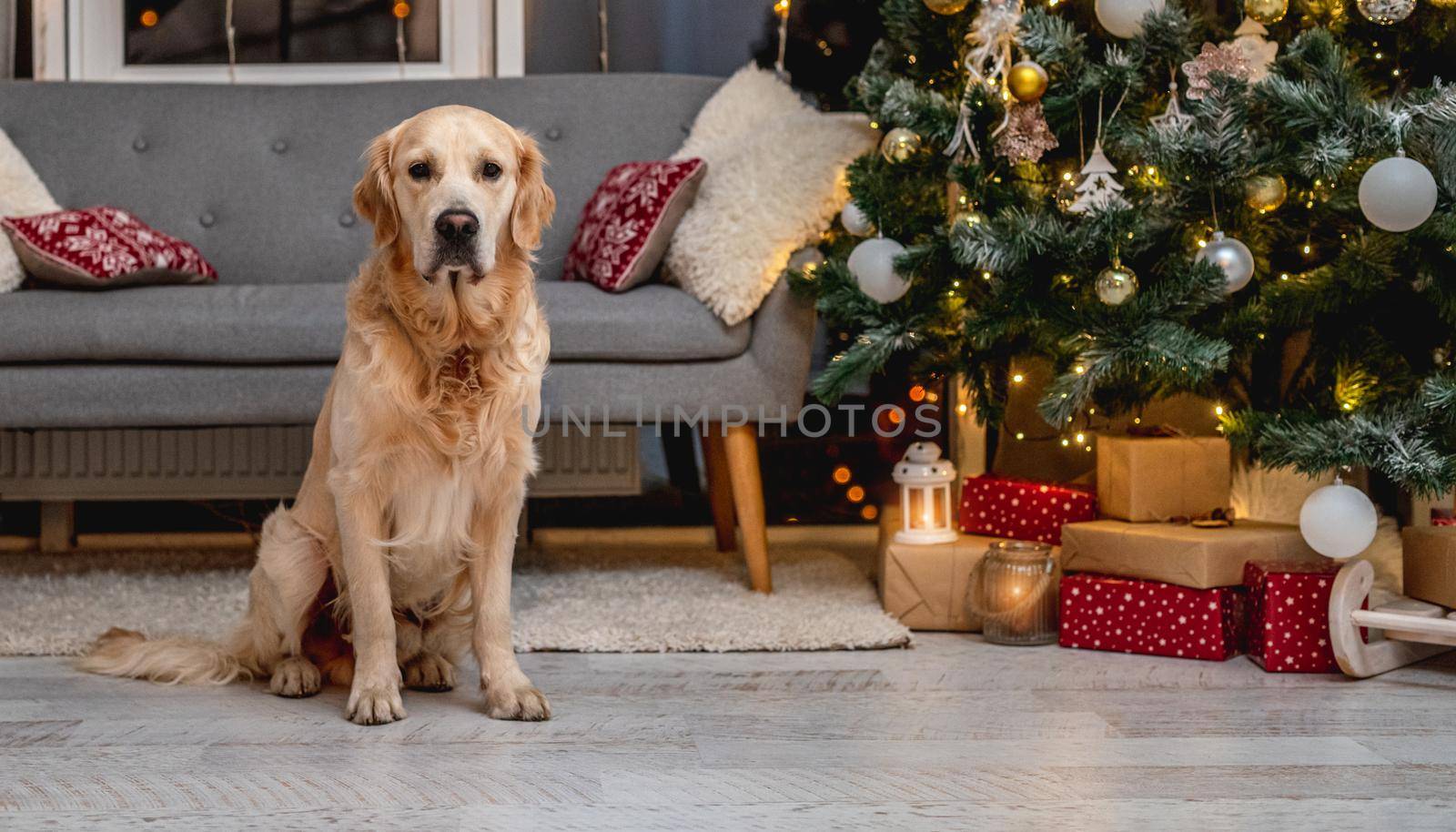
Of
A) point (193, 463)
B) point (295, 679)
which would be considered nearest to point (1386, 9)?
point (295, 679)

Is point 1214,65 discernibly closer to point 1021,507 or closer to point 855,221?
point 855,221

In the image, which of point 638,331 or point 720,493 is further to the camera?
point 720,493

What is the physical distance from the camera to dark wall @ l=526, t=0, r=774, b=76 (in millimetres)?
3285

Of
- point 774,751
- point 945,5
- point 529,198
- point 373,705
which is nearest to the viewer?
point 774,751

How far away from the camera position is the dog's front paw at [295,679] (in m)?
1.84

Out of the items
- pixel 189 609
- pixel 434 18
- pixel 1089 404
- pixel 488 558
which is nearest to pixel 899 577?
pixel 1089 404

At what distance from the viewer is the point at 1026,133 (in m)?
2.24

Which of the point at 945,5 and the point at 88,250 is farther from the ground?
the point at 945,5

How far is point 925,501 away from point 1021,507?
0.18m

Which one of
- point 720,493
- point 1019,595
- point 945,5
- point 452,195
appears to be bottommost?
point 1019,595

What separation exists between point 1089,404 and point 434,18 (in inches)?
81.8

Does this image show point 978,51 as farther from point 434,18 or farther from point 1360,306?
point 434,18

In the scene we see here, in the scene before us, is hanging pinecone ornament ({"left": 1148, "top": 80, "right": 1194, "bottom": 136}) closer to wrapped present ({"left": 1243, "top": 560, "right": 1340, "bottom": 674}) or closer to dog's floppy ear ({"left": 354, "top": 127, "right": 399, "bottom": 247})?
wrapped present ({"left": 1243, "top": 560, "right": 1340, "bottom": 674})

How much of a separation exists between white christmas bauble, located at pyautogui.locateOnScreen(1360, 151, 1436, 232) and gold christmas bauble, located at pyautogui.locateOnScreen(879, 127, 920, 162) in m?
0.80
